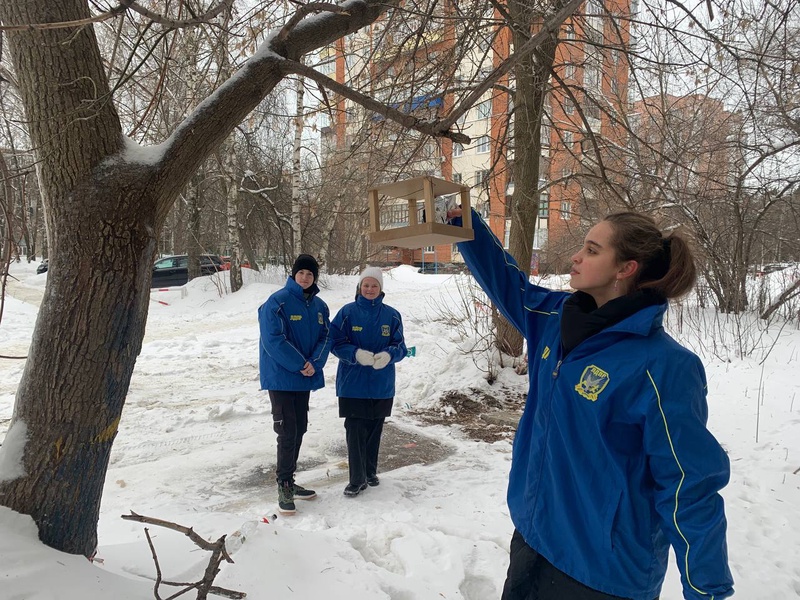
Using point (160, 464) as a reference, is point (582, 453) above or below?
above

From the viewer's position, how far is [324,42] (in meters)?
2.93

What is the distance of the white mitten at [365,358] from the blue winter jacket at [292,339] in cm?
27

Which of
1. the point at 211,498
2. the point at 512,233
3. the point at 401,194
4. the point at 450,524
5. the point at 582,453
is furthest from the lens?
the point at 512,233

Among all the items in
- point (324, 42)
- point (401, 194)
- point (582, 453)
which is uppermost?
point (324, 42)

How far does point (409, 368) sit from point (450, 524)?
4474mm

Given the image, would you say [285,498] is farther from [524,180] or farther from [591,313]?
[524,180]

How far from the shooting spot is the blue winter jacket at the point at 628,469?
1510mm

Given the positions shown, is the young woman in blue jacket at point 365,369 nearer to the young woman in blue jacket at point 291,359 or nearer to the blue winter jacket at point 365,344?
the blue winter jacket at point 365,344

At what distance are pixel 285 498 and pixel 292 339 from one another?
1.17m

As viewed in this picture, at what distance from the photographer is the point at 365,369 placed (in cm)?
425

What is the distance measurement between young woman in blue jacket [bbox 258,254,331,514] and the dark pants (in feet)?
7.53

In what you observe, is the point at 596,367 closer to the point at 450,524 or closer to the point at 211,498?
the point at 450,524

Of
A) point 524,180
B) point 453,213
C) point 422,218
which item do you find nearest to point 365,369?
point 422,218

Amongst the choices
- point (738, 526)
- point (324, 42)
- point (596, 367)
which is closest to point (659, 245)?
point (596, 367)
